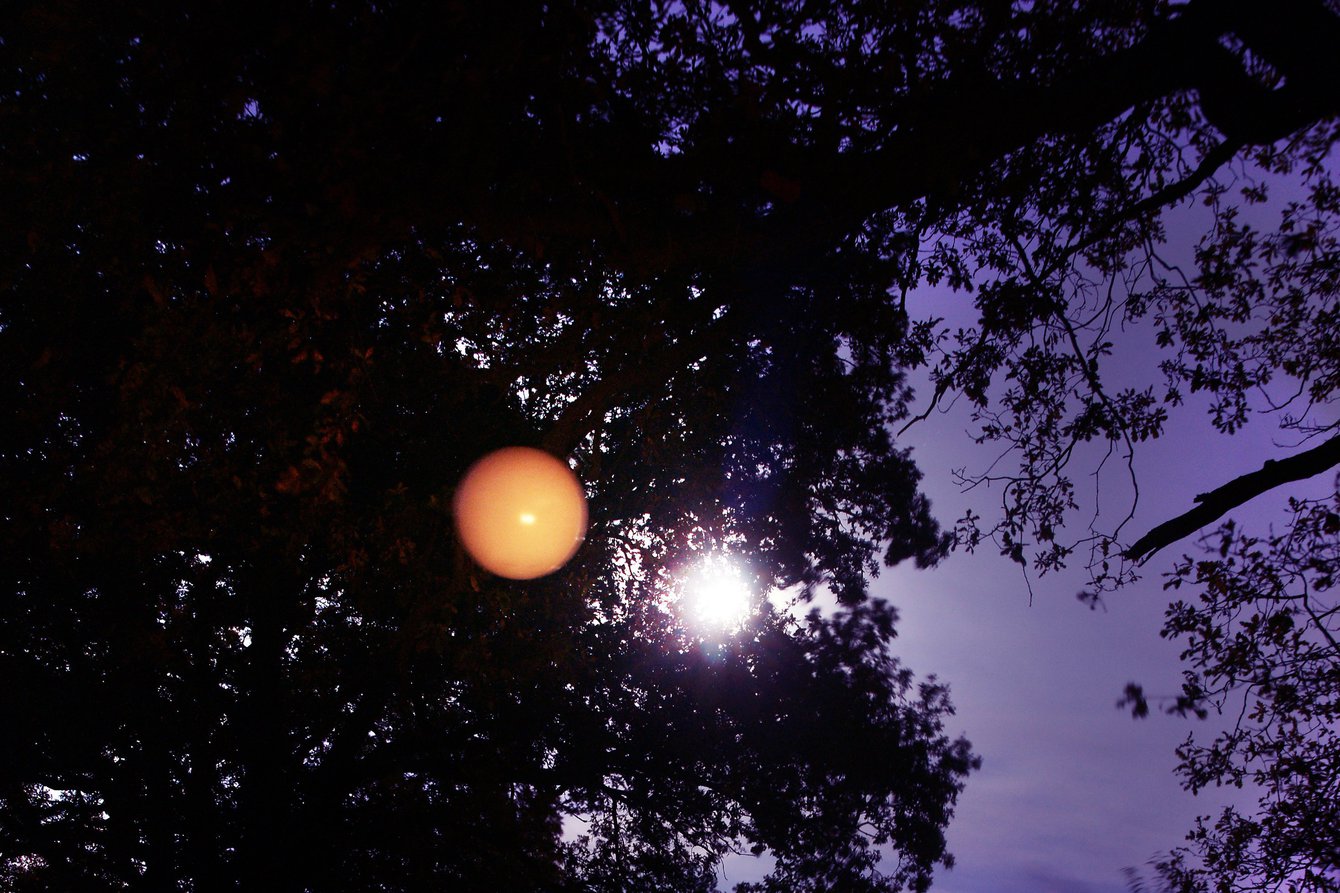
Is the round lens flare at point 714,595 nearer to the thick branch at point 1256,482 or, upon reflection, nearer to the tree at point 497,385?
the tree at point 497,385

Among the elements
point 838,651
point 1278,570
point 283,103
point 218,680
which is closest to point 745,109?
point 283,103

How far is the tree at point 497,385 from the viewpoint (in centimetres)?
548

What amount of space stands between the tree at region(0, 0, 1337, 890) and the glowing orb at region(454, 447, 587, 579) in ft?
1.22

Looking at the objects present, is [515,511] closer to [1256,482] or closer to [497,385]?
[497,385]

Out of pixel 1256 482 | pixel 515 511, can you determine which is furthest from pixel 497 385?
pixel 1256 482

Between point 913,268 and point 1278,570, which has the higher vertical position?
point 913,268

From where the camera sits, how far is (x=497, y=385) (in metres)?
9.11

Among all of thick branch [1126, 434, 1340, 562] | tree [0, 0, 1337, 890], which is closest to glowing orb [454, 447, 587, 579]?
tree [0, 0, 1337, 890]

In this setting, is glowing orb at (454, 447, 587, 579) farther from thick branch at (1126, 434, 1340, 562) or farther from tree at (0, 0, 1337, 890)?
thick branch at (1126, 434, 1340, 562)

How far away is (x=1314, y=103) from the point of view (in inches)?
205

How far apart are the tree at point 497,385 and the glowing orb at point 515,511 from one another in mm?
372

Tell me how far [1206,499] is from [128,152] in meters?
9.79

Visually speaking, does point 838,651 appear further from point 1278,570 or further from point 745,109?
point 745,109

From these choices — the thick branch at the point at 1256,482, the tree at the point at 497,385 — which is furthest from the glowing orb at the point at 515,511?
the thick branch at the point at 1256,482
